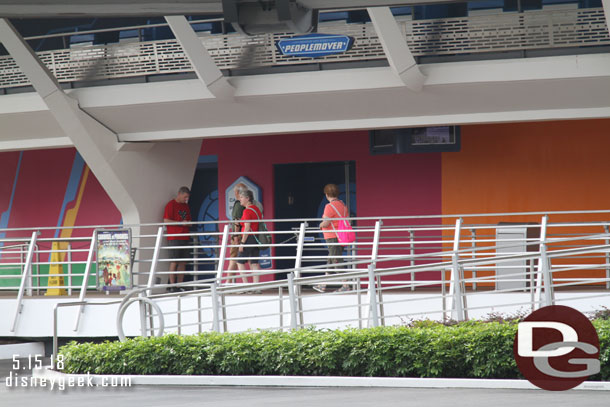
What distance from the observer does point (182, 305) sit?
15156mm

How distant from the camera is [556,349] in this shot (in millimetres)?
8922

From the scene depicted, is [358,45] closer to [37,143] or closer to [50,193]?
[37,143]

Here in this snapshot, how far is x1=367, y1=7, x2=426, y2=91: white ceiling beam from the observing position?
1380cm

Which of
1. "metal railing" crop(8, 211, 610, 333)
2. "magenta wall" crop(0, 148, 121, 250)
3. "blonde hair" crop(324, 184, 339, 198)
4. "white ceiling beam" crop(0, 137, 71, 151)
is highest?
"white ceiling beam" crop(0, 137, 71, 151)

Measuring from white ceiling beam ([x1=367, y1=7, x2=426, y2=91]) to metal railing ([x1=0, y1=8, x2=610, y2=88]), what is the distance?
16.8 inches

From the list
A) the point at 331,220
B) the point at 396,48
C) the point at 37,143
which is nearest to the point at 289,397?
the point at 331,220

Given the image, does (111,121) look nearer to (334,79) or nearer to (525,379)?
(334,79)

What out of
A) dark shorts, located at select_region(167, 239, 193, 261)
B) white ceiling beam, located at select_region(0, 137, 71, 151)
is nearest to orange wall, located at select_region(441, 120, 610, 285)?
dark shorts, located at select_region(167, 239, 193, 261)

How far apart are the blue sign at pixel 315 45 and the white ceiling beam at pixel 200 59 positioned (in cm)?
116

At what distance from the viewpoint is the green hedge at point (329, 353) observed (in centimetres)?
927

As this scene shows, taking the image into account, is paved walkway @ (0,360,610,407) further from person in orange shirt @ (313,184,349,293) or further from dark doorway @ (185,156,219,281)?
dark doorway @ (185,156,219,281)

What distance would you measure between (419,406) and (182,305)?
Answer: 7.93m

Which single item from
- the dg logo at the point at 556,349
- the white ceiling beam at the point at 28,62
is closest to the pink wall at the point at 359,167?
the white ceiling beam at the point at 28,62

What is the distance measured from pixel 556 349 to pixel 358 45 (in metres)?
7.51
